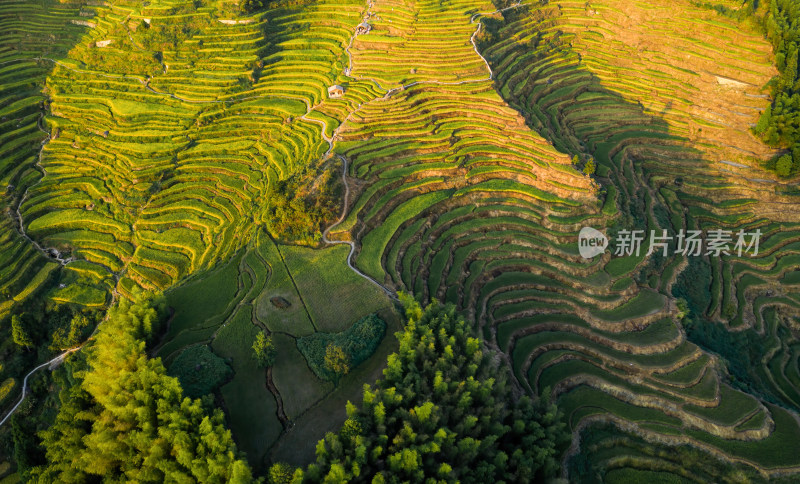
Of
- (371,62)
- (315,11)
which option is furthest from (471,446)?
(315,11)

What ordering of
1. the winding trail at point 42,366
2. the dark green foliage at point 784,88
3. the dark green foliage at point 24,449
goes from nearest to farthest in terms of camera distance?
the dark green foliage at point 24,449 < the winding trail at point 42,366 < the dark green foliage at point 784,88

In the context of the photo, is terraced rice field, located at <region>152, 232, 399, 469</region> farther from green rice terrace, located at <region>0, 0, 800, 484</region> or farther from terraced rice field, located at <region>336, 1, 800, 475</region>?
terraced rice field, located at <region>336, 1, 800, 475</region>

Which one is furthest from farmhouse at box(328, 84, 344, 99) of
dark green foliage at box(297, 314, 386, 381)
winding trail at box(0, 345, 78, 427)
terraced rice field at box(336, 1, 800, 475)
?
winding trail at box(0, 345, 78, 427)

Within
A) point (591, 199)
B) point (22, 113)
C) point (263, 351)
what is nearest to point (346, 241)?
point (263, 351)

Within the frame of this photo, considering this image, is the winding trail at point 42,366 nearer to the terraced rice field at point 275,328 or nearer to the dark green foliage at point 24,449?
the dark green foliage at point 24,449

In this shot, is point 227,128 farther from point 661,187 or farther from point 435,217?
point 661,187

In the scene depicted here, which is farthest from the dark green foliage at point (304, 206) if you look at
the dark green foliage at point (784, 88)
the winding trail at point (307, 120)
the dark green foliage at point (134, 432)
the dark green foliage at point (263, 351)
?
the dark green foliage at point (784, 88)

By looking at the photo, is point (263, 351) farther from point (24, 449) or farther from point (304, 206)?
point (24, 449)
